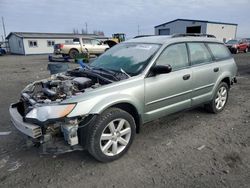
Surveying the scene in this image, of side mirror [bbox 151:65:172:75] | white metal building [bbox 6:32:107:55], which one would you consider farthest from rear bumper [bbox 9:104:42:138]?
white metal building [bbox 6:32:107:55]

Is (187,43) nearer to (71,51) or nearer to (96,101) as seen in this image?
(96,101)

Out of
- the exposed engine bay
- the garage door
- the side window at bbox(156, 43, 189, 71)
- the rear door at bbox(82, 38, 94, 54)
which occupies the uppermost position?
the garage door

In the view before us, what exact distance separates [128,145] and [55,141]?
1071 mm

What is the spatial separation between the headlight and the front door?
48.9 inches

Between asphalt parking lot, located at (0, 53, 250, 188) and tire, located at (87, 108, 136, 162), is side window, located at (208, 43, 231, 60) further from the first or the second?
tire, located at (87, 108, 136, 162)

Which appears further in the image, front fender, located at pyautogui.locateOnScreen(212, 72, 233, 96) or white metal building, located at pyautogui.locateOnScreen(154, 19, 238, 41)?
white metal building, located at pyautogui.locateOnScreen(154, 19, 238, 41)

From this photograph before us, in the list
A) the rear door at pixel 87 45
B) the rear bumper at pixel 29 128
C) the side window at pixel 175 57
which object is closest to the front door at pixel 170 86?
the side window at pixel 175 57

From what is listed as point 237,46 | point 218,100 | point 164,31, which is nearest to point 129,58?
point 218,100

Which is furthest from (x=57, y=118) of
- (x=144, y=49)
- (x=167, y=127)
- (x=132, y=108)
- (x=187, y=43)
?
(x=187, y=43)

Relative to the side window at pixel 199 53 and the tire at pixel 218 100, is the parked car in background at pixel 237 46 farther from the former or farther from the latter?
the side window at pixel 199 53

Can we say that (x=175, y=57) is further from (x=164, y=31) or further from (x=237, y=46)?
(x=164, y=31)

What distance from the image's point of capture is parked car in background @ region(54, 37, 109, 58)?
56.1 ft

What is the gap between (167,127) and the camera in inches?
160

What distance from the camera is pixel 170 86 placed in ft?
11.4
